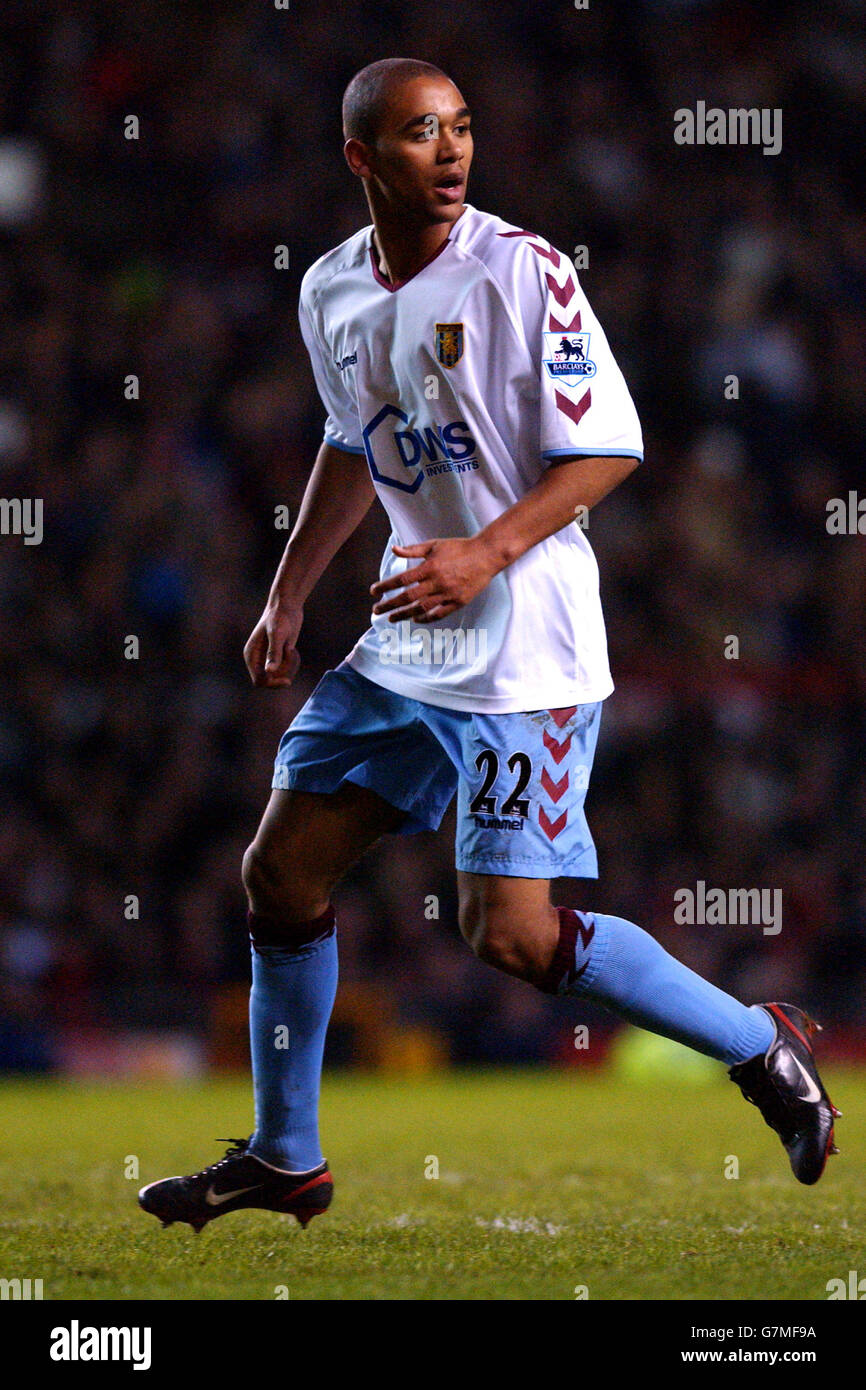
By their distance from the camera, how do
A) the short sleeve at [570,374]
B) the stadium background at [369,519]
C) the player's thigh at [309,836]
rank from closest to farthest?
the short sleeve at [570,374] < the player's thigh at [309,836] < the stadium background at [369,519]

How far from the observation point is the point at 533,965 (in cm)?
373

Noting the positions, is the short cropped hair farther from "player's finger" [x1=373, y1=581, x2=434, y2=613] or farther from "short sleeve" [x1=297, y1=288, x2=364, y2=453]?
"player's finger" [x1=373, y1=581, x2=434, y2=613]

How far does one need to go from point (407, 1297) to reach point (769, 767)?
7.09 metres

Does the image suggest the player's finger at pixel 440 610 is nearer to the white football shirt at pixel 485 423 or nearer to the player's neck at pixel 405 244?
the white football shirt at pixel 485 423

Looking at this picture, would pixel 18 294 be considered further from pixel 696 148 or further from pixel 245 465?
pixel 696 148

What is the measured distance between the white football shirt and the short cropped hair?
284 mm

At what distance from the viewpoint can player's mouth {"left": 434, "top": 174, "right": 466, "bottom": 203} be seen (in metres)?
3.76

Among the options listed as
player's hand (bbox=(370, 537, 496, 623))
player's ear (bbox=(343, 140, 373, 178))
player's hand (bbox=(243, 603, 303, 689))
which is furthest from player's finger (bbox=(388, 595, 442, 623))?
player's ear (bbox=(343, 140, 373, 178))

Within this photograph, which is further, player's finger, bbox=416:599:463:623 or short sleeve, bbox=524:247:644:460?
short sleeve, bbox=524:247:644:460

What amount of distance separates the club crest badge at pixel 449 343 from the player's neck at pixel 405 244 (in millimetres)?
192

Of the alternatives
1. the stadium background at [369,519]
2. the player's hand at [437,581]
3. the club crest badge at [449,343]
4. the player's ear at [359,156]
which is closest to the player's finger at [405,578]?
the player's hand at [437,581]

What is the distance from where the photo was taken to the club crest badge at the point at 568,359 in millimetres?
3707
